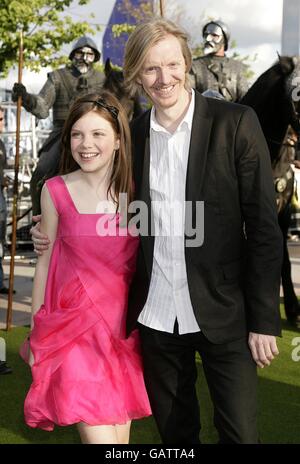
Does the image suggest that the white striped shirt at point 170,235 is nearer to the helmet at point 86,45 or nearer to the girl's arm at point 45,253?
the girl's arm at point 45,253

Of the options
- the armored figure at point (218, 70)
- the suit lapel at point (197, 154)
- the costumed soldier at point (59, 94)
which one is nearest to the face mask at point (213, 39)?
the armored figure at point (218, 70)

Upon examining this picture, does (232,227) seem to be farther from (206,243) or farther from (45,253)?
(45,253)

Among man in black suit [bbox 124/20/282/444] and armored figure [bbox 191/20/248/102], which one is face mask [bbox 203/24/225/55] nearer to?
armored figure [bbox 191/20/248/102]

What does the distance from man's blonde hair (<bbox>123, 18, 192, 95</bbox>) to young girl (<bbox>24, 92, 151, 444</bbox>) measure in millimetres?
288

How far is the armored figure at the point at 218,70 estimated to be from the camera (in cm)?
816

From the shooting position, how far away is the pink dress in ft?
9.82

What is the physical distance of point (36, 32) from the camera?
2211 cm

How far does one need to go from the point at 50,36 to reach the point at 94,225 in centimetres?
2008

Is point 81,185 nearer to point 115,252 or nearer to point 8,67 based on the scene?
point 115,252

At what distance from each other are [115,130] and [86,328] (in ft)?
2.62

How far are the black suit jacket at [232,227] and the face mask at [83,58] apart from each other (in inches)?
246

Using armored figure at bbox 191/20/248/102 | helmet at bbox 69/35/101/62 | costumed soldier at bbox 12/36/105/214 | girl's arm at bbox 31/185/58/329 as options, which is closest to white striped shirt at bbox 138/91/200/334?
girl's arm at bbox 31/185/58/329

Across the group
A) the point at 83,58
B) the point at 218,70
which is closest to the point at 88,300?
the point at 218,70
